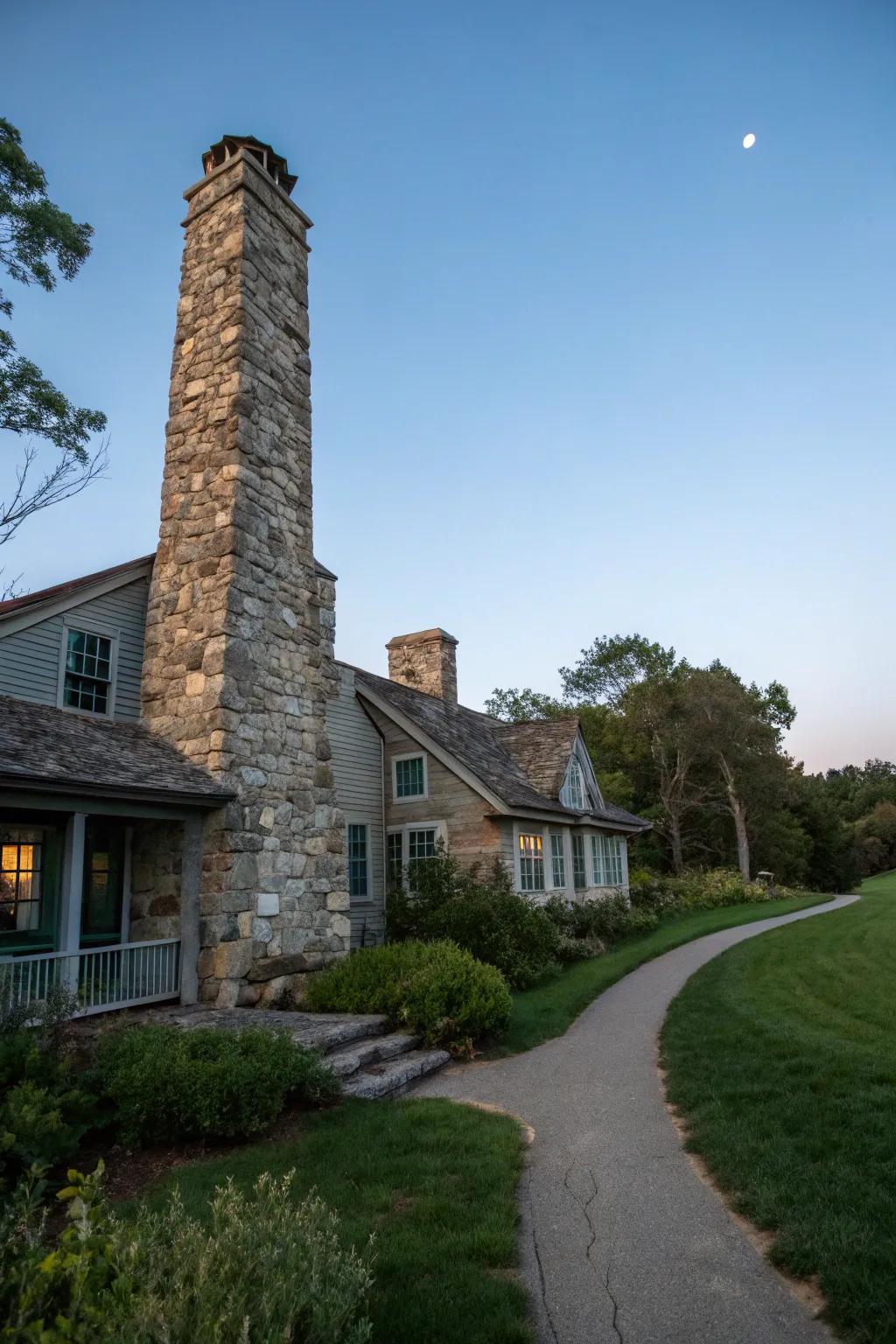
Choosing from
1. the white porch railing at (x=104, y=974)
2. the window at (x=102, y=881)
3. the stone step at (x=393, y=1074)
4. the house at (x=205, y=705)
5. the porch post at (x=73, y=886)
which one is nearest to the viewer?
the stone step at (x=393, y=1074)

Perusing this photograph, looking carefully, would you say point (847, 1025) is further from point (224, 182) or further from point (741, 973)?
point (224, 182)

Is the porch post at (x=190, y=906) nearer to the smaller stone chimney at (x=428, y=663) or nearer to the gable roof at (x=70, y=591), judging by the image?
the gable roof at (x=70, y=591)

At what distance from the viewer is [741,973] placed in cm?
1259

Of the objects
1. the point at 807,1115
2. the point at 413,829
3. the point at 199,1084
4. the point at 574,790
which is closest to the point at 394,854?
the point at 413,829

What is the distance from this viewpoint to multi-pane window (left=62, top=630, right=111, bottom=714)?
400 inches

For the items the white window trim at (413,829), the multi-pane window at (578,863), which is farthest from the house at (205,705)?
the multi-pane window at (578,863)

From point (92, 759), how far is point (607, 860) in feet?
57.0

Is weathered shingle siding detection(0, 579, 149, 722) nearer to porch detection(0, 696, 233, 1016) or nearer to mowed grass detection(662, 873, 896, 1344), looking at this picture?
porch detection(0, 696, 233, 1016)

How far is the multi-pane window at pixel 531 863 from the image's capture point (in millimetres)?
16656

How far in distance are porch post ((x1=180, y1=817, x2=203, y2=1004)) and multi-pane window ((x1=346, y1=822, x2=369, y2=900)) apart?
23.0 ft

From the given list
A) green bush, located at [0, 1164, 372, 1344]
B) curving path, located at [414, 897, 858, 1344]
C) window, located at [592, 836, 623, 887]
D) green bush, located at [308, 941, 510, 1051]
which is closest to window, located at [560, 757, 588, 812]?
window, located at [592, 836, 623, 887]

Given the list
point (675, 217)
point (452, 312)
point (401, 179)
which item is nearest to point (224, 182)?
point (401, 179)

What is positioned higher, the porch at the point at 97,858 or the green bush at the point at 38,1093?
the porch at the point at 97,858

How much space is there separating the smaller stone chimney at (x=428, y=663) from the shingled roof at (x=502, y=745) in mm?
582
